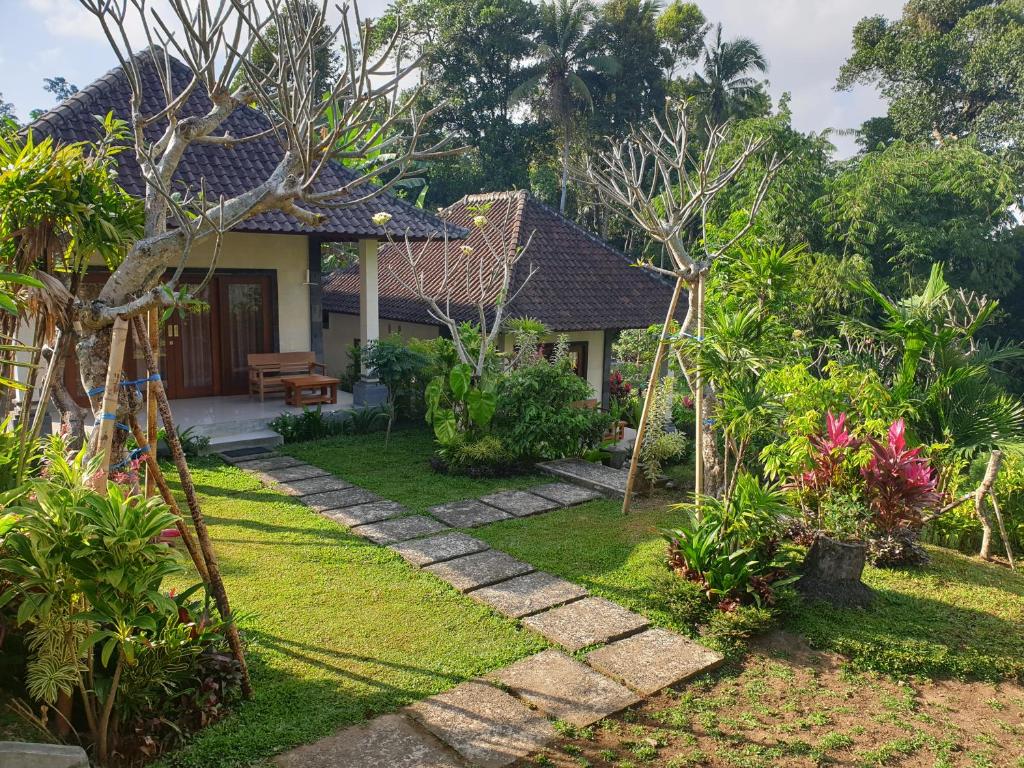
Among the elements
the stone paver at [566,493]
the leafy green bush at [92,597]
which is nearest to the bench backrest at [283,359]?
the stone paver at [566,493]

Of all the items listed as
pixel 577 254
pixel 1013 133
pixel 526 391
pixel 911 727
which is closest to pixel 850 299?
pixel 577 254

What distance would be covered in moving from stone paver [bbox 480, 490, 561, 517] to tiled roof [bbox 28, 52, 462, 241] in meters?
4.30

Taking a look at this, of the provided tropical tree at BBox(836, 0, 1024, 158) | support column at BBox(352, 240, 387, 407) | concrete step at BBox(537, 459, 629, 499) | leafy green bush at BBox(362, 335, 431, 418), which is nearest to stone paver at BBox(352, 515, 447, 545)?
concrete step at BBox(537, 459, 629, 499)

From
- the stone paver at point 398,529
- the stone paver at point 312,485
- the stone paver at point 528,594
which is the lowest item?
the stone paver at point 528,594

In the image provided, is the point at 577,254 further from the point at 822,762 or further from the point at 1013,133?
the point at 1013,133

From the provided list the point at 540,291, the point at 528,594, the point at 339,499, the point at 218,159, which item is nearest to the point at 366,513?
the point at 339,499

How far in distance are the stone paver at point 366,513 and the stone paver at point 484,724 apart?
10.1 feet

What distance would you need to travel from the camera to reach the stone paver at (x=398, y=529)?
661 centimetres

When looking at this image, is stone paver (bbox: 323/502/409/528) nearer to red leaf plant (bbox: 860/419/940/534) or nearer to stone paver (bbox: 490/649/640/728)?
stone paver (bbox: 490/649/640/728)

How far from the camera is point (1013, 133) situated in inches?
920

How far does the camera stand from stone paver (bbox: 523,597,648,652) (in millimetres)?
4816

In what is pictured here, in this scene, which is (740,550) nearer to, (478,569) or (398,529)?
(478,569)

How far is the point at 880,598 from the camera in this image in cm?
548

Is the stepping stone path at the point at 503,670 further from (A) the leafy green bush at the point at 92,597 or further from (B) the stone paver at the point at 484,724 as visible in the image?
(A) the leafy green bush at the point at 92,597
